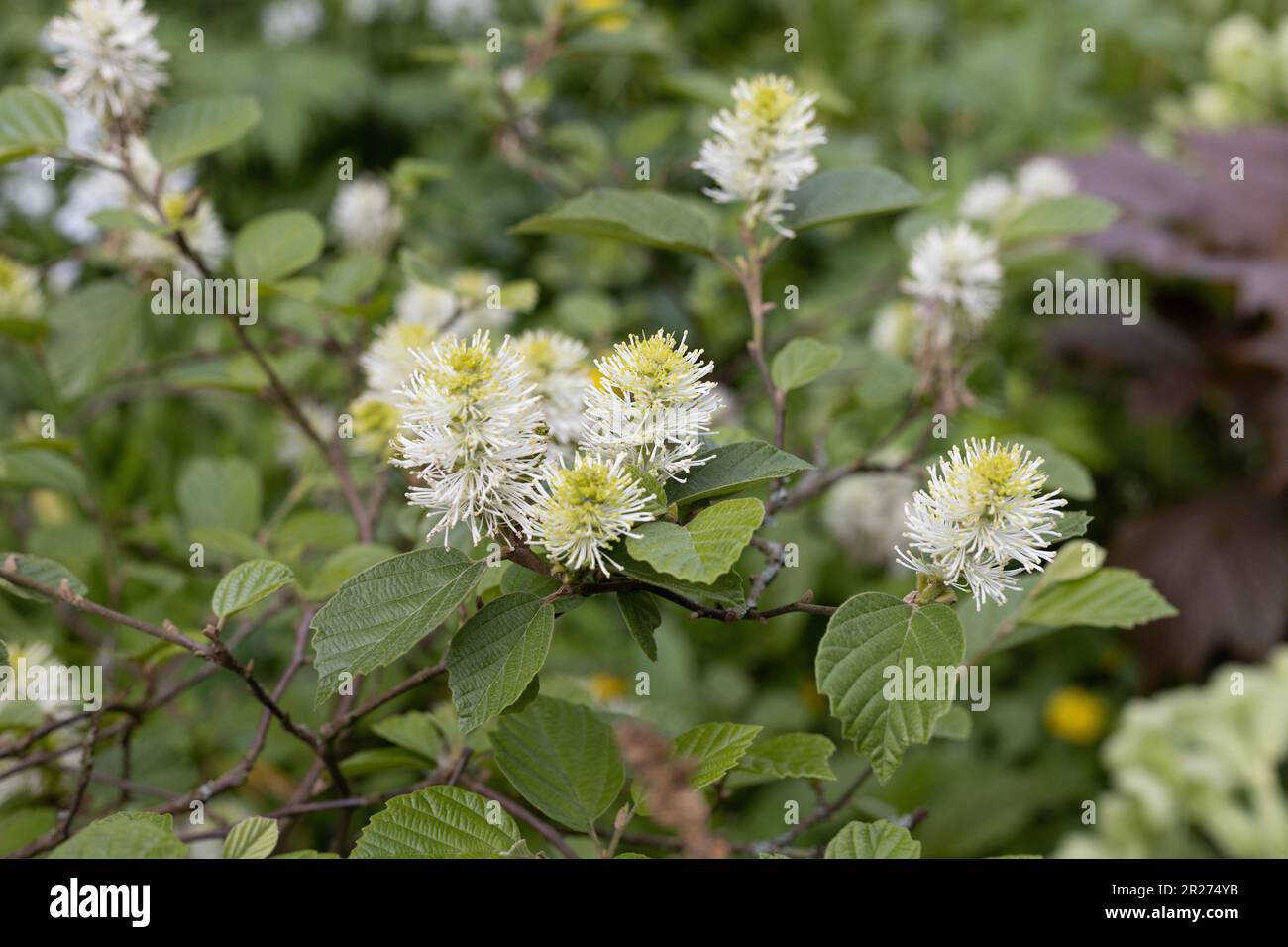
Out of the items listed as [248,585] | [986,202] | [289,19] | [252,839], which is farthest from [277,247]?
[289,19]

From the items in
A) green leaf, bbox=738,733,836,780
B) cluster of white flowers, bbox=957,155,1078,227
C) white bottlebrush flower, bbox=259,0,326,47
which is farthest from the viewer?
white bottlebrush flower, bbox=259,0,326,47

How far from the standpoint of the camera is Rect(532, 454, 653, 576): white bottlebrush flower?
449 millimetres

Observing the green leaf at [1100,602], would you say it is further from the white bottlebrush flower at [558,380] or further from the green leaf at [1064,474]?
the white bottlebrush flower at [558,380]

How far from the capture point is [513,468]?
1.58 feet

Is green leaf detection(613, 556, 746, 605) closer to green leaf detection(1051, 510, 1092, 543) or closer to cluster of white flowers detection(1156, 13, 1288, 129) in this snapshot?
green leaf detection(1051, 510, 1092, 543)

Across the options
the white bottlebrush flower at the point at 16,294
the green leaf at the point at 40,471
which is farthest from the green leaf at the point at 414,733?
the white bottlebrush flower at the point at 16,294

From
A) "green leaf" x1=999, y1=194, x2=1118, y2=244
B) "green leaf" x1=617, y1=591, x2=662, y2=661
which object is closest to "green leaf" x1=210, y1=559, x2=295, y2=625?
"green leaf" x1=617, y1=591, x2=662, y2=661

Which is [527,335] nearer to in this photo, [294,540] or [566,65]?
[294,540]

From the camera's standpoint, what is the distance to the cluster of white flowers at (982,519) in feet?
1.50

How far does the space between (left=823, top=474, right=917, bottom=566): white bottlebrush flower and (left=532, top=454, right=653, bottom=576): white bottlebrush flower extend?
0.80 metres

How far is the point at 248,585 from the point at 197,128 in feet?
1.29

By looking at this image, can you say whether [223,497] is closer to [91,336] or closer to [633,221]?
[91,336]

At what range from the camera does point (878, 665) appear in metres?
0.47

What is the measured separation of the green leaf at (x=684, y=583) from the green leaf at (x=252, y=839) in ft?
0.67
